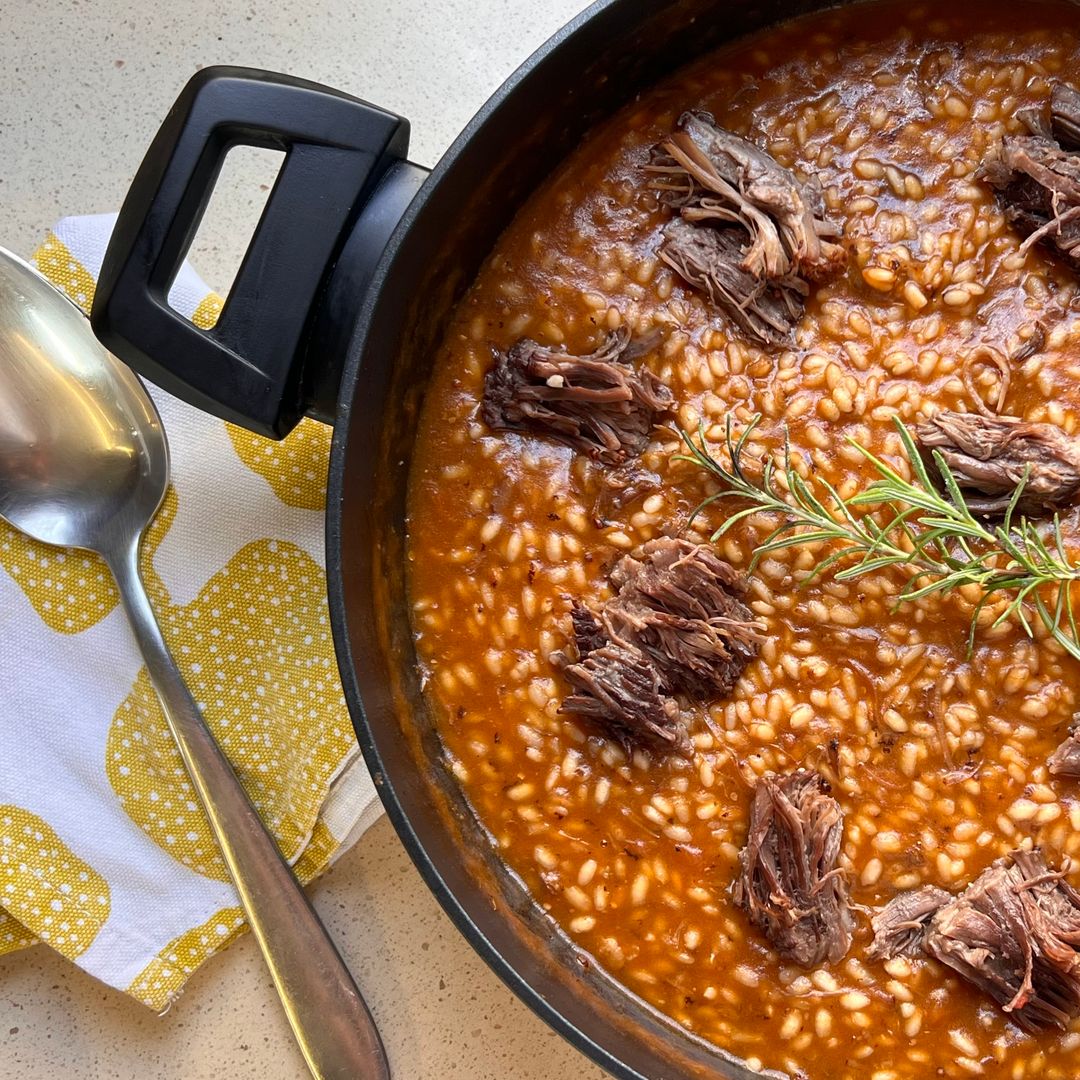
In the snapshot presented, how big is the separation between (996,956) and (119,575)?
220 centimetres

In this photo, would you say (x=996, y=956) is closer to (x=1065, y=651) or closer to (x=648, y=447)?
(x=1065, y=651)

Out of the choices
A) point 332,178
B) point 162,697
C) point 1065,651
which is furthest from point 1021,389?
point 162,697

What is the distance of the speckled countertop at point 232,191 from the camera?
109 inches

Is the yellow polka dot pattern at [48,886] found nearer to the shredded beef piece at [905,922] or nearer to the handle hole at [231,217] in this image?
the handle hole at [231,217]

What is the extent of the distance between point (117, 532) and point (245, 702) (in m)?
0.53

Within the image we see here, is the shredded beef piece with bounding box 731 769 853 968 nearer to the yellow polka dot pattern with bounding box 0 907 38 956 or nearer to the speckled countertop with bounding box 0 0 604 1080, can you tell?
the speckled countertop with bounding box 0 0 604 1080

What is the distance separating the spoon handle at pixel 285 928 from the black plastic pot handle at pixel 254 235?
1004 mm

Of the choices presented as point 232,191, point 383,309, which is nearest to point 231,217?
point 232,191

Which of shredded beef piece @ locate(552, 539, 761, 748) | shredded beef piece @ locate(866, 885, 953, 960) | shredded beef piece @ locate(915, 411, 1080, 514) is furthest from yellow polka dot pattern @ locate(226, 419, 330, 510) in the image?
shredded beef piece @ locate(866, 885, 953, 960)

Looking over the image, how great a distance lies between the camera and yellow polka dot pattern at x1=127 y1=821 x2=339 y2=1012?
8.85 ft

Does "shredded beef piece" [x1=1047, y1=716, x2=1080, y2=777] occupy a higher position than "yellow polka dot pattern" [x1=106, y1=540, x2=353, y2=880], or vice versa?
"shredded beef piece" [x1=1047, y1=716, x2=1080, y2=777]

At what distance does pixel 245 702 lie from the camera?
275 cm

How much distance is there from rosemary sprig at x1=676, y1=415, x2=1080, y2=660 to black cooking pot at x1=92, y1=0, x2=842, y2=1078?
0.69 metres

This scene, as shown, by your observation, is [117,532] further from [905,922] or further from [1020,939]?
[1020,939]
